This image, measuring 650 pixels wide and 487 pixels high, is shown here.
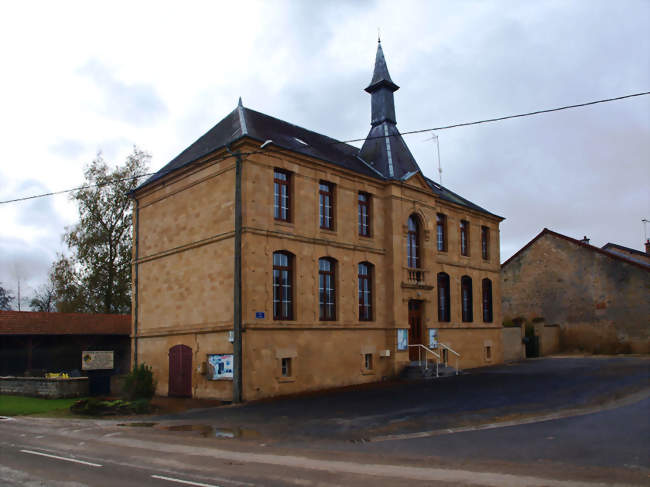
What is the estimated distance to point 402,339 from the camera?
77.3 ft

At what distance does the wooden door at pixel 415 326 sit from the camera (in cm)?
2503

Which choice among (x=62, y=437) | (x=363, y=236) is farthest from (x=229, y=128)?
(x=62, y=437)

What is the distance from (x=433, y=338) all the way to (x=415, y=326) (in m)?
1.26

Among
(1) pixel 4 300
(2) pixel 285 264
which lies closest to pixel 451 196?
(2) pixel 285 264

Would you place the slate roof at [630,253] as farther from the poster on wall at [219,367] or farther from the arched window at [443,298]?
the poster on wall at [219,367]

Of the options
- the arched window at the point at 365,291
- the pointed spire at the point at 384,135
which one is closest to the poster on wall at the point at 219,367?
the arched window at the point at 365,291

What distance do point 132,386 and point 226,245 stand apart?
19.0 feet

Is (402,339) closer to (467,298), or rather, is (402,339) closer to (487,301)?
(467,298)

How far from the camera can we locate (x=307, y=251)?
20828mm

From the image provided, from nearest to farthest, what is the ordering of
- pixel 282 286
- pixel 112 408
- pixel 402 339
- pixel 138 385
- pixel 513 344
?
pixel 112 408, pixel 138 385, pixel 282 286, pixel 402 339, pixel 513 344

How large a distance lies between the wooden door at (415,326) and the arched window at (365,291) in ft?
9.00

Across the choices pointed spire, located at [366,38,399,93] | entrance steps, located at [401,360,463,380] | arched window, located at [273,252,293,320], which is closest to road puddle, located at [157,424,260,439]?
arched window, located at [273,252,293,320]

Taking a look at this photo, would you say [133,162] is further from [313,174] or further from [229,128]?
[313,174]

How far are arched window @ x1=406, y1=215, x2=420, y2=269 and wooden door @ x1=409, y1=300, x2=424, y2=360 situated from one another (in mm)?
1774
